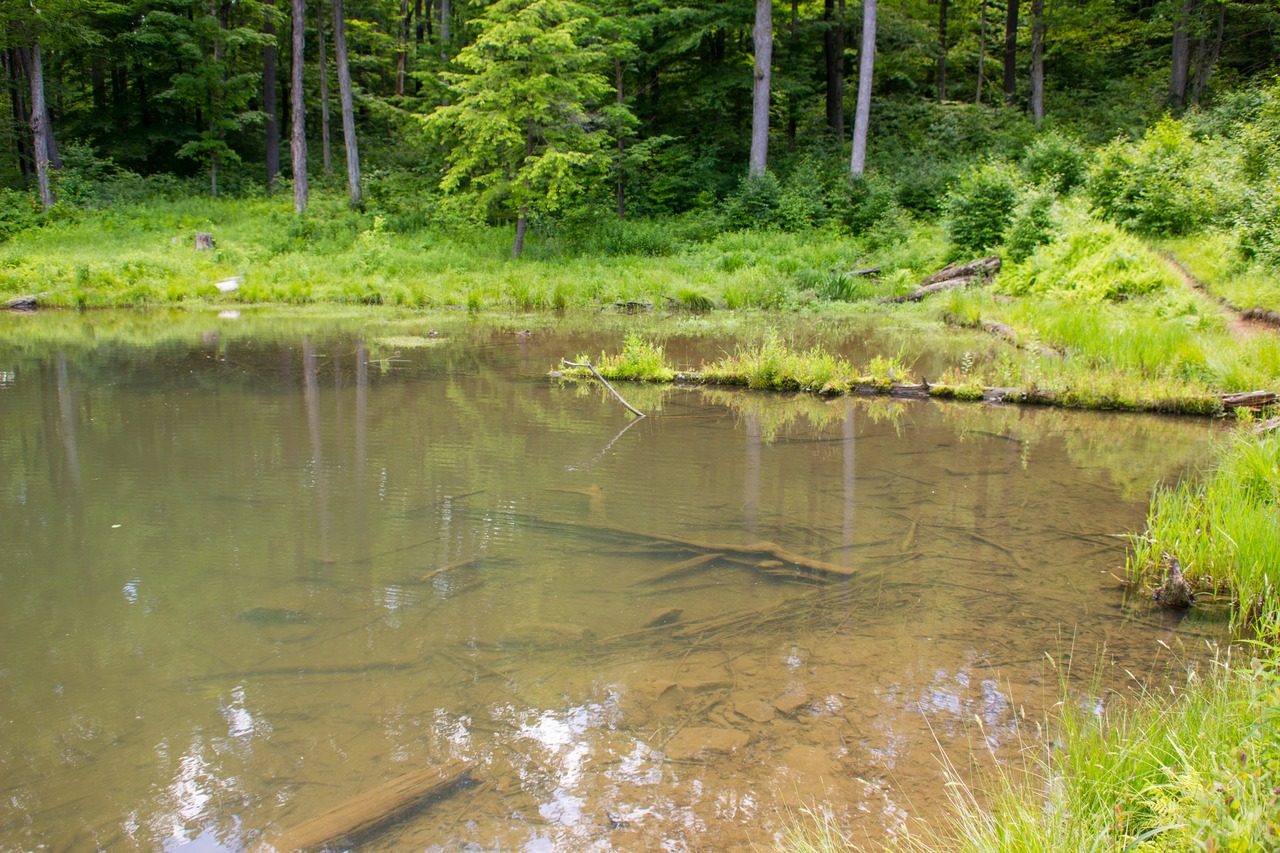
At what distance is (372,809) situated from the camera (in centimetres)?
335

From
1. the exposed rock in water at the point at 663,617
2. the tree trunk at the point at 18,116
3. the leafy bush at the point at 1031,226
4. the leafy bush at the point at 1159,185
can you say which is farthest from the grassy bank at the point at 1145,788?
the tree trunk at the point at 18,116

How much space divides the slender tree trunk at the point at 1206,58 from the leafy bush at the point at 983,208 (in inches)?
445

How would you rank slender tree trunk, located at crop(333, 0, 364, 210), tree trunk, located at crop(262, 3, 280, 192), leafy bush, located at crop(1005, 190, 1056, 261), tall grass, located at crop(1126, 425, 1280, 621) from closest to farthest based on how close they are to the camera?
tall grass, located at crop(1126, 425, 1280, 621), leafy bush, located at crop(1005, 190, 1056, 261), slender tree trunk, located at crop(333, 0, 364, 210), tree trunk, located at crop(262, 3, 280, 192)

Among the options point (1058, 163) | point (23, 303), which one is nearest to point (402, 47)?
point (23, 303)

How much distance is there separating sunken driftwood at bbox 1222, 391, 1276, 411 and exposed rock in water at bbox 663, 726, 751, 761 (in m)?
7.33

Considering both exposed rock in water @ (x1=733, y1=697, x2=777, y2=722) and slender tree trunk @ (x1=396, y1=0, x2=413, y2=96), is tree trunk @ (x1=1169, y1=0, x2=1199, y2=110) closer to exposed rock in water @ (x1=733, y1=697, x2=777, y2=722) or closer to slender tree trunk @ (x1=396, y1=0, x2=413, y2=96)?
slender tree trunk @ (x1=396, y1=0, x2=413, y2=96)

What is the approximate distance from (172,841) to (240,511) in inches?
144

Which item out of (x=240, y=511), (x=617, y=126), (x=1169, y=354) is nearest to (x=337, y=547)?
(x=240, y=511)

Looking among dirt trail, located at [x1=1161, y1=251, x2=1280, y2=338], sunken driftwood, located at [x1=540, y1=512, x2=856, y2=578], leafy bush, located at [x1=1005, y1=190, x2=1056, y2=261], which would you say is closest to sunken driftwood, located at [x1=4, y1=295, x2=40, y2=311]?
sunken driftwood, located at [x1=540, y1=512, x2=856, y2=578]

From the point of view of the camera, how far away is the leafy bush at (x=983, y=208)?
19.2m

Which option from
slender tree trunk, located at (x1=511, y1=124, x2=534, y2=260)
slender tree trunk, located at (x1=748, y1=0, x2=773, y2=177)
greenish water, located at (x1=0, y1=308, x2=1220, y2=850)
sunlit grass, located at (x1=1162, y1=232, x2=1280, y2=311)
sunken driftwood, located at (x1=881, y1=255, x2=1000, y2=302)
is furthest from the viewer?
slender tree trunk, located at (x1=748, y1=0, x2=773, y2=177)

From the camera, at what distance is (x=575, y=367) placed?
39.7ft

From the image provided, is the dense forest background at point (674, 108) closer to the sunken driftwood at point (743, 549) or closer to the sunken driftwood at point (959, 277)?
the sunken driftwood at point (959, 277)

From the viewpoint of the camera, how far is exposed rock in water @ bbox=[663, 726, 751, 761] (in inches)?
146
